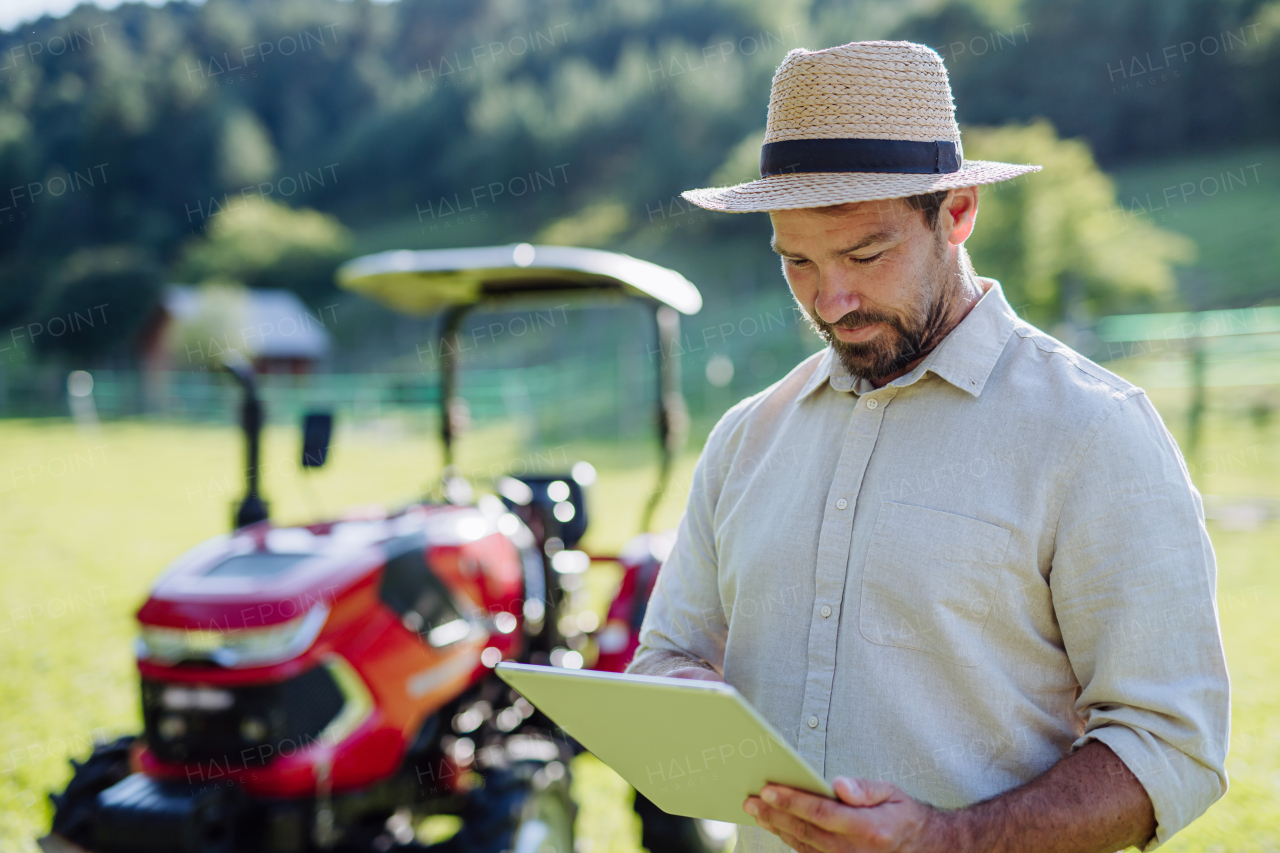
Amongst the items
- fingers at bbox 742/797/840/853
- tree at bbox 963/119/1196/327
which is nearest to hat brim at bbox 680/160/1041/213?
fingers at bbox 742/797/840/853

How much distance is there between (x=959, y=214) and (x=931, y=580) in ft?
1.69

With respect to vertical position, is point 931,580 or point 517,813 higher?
point 931,580

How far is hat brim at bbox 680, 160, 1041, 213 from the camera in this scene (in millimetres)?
1228

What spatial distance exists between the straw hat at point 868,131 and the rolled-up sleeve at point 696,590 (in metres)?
0.46

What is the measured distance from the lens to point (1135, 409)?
1.16 metres

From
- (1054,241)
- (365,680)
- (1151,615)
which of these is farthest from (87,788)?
(1054,241)

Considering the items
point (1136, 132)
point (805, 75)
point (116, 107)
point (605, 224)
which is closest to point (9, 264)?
point (116, 107)

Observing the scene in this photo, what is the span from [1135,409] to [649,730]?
2.32 ft

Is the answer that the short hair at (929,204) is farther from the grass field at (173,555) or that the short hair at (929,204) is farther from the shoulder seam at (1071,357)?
the grass field at (173,555)

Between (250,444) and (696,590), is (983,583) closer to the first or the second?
(696,590)

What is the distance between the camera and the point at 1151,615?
1.09 m

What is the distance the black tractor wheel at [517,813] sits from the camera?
2.48 metres

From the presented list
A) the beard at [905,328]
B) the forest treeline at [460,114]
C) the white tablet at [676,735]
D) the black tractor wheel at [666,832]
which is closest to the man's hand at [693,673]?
the white tablet at [676,735]

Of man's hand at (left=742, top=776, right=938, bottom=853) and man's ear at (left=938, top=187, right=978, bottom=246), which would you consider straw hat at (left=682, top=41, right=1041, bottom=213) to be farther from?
man's hand at (left=742, top=776, right=938, bottom=853)
